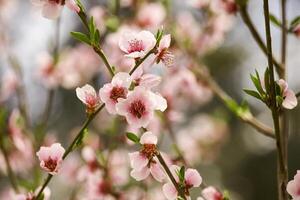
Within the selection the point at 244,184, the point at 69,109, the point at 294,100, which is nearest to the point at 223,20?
the point at 294,100

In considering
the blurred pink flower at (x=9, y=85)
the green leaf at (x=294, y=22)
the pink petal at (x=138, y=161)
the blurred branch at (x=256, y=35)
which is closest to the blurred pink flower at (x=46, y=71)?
the blurred pink flower at (x=9, y=85)

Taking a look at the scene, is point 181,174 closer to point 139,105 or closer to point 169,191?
point 169,191

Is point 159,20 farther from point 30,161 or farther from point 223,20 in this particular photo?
point 30,161

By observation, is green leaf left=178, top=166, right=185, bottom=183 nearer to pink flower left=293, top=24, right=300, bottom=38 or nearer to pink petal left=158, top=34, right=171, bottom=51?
pink petal left=158, top=34, right=171, bottom=51

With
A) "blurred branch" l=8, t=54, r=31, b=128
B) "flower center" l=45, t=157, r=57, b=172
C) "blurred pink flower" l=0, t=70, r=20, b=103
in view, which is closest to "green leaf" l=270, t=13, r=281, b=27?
"flower center" l=45, t=157, r=57, b=172

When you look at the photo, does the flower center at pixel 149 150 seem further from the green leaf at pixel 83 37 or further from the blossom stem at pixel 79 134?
the green leaf at pixel 83 37

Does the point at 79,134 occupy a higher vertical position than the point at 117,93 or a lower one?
lower

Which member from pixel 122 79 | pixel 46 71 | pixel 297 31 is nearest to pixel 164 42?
pixel 122 79
